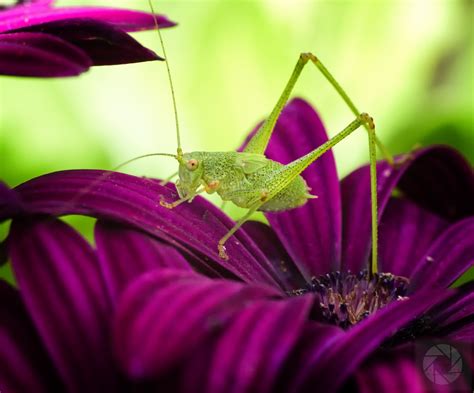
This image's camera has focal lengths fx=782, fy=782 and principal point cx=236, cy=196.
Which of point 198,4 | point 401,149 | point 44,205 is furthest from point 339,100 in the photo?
point 44,205

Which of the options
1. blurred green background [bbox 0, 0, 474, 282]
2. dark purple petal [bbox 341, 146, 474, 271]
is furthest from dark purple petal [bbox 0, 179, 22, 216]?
blurred green background [bbox 0, 0, 474, 282]

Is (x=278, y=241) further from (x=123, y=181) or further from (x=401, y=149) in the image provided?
→ (x=401, y=149)

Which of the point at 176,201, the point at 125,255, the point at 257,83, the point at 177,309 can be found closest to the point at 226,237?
the point at 176,201

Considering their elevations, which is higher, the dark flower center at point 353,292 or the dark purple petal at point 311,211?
the dark purple petal at point 311,211

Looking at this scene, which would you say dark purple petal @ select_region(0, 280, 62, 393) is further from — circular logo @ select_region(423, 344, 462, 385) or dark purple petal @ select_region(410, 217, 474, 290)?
dark purple petal @ select_region(410, 217, 474, 290)

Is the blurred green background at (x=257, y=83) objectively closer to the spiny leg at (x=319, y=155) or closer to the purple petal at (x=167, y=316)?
the spiny leg at (x=319, y=155)

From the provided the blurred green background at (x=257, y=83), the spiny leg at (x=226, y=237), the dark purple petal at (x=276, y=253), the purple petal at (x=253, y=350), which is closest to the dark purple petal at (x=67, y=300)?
the purple petal at (x=253, y=350)

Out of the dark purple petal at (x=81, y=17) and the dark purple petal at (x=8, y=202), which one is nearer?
the dark purple petal at (x=8, y=202)
